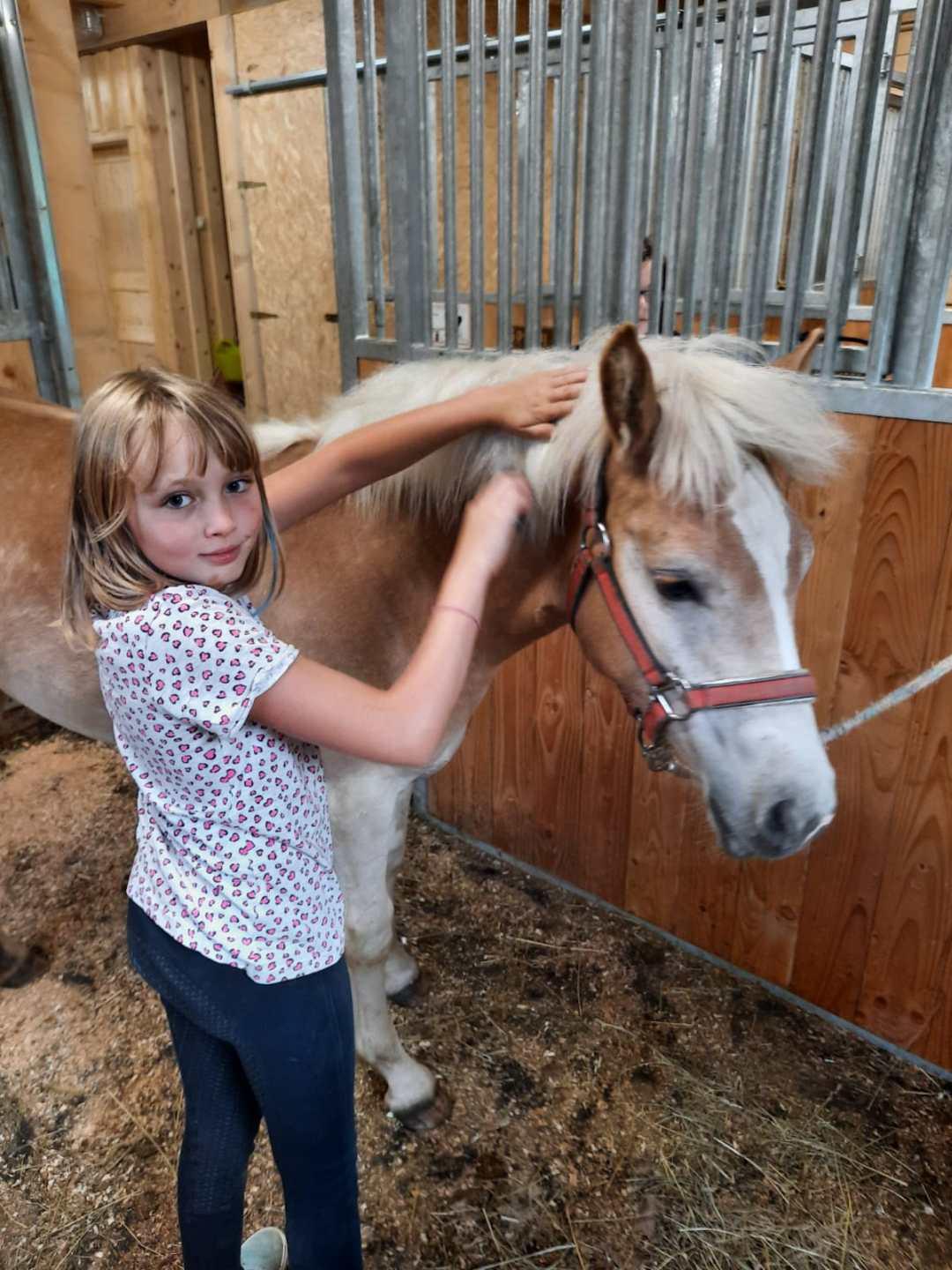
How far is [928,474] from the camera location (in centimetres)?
134

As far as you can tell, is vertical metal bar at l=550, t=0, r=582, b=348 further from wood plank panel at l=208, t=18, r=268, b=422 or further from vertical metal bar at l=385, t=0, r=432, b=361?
wood plank panel at l=208, t=18, r=268, b=422

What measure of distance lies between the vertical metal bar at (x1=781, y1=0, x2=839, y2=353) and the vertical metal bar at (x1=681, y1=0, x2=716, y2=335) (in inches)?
6.6

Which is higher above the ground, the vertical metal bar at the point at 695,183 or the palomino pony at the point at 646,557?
the vertical metal bar at the point at 695,183

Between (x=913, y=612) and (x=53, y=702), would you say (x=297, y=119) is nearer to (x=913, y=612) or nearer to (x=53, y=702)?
(x=53, y=702)

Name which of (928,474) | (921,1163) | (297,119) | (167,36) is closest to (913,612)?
(928,474)

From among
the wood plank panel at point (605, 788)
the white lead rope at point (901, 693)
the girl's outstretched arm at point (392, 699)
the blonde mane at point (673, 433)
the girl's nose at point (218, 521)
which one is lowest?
the wood plank panel at point (605, 788)

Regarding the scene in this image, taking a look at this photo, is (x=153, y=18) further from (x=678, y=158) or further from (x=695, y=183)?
(x=695, y=183)

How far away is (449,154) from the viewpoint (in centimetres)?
172

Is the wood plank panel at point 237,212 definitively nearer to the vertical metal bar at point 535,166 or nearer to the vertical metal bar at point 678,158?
the vertical metal bar at point 535,166

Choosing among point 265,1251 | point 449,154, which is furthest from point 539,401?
point 265,1251

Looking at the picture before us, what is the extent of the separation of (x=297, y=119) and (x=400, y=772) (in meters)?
2.78

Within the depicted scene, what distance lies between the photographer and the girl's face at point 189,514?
0.76 m

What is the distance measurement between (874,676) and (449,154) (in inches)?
53.1

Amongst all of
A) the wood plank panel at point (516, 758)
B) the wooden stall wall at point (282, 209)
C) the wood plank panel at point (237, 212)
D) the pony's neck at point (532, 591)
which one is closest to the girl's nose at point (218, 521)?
the pony's neck at point (532, 591)
